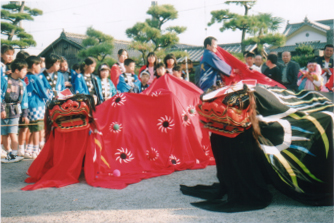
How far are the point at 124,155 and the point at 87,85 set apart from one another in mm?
1876

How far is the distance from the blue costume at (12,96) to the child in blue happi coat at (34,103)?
0.65 feet

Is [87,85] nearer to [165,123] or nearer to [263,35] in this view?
[165,123]

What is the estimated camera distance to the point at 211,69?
5.15 meters

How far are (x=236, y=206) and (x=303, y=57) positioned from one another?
1710cm

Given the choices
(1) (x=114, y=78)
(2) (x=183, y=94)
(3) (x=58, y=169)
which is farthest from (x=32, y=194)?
(1) (x=114, y=78)

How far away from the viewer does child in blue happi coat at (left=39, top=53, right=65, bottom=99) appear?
216 inches

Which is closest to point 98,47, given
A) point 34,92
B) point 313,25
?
point 34,92

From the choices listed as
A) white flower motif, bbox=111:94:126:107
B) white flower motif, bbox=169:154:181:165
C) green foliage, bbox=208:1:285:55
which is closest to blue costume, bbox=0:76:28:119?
white flower motif, bbox=111:94:126:107

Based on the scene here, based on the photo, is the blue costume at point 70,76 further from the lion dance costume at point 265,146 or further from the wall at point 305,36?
the wall at point 305,36

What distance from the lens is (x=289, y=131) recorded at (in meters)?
2.99

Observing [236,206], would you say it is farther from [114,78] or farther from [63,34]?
[63,34]

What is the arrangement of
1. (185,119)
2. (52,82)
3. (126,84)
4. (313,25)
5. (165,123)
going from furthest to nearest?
(313,25) < (126,84) < (52,82) < (185,119) < (165,123)

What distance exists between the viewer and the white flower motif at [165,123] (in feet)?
14.6

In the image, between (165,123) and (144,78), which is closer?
(165,123)
